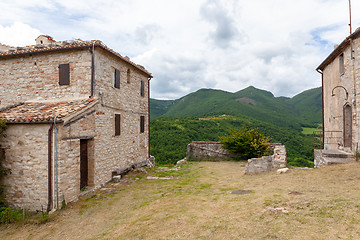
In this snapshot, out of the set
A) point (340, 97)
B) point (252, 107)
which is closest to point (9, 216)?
point (340, 97)

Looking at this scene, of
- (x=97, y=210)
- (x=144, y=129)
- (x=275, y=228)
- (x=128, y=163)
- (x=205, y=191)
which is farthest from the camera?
(x=144, y=129)

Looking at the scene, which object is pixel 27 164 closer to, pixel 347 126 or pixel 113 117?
pixel 113 117

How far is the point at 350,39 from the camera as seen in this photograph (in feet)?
35.7

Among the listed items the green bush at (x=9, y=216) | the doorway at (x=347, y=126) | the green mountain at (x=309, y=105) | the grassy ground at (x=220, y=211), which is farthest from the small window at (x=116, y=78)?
the green mountain at (x=309, y=105)

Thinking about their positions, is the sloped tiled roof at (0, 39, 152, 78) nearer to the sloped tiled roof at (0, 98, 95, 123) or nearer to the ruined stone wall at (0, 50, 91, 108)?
the ruined stone wall at (0, 50, 91, 108)

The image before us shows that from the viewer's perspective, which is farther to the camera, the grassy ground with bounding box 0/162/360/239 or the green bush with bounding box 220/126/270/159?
the green bush with bounding box 220/126/270/159

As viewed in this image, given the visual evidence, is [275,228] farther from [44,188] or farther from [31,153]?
[31,153]

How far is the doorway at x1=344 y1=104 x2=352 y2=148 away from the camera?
12.0 meters

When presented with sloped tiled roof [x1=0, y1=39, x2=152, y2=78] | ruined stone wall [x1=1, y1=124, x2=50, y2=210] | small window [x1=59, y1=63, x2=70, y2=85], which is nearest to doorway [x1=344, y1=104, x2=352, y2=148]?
sloped tiled roof [x1=0, y1=39, x2=152, y2=78]

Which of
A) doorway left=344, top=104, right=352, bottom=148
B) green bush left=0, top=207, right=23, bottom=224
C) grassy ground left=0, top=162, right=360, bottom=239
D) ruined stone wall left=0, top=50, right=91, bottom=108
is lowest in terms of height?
green bush left=0, top=207, right=23, bottom=224

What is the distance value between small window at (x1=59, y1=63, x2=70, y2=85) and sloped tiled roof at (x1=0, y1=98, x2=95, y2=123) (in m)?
1.07

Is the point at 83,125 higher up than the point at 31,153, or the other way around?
the point at 83,125

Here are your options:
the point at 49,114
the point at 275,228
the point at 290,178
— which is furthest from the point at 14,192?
the point at 290,178

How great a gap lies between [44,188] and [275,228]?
→ 304 inches
